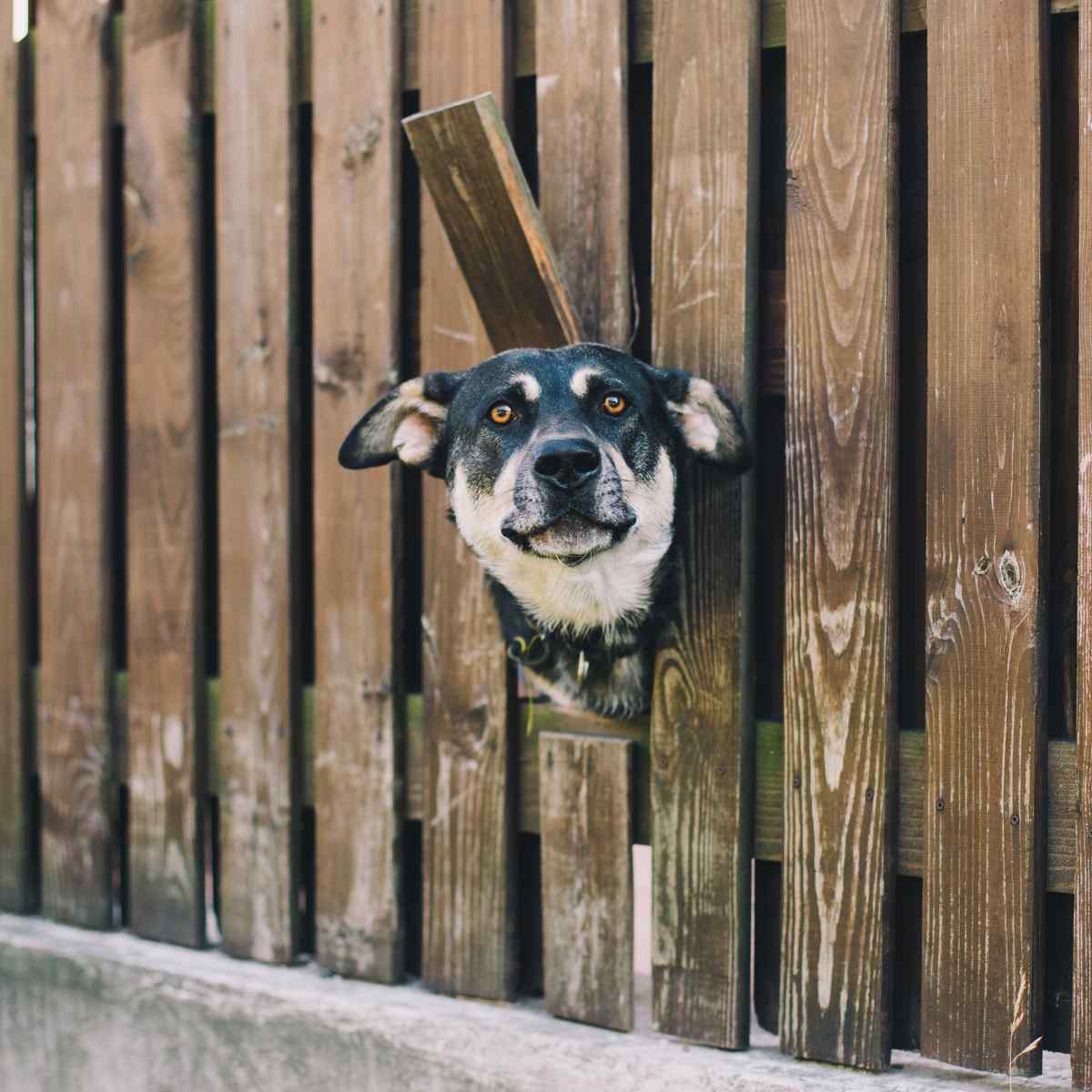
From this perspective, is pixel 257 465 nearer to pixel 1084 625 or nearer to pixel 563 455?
pixel 563 455

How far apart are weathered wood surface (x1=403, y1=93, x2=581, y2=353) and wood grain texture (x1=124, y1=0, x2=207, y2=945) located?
100 centimetres

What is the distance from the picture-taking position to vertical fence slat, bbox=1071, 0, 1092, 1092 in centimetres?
241

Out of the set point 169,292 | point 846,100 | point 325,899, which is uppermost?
point 846,100

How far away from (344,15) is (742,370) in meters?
1.41

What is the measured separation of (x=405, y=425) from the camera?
9.32 ft

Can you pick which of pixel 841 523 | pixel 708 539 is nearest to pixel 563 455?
pixel 708 539

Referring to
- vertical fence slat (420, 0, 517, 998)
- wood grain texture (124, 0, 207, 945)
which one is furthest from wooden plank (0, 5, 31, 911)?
vertical fence slat (420, 0, 517, 998)

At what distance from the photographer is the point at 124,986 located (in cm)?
348

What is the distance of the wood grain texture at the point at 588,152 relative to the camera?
2.88 meters

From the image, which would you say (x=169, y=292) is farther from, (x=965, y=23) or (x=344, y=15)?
(x=965, y=23)

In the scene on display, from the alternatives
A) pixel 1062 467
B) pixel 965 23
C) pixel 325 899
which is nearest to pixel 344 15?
pixel 965 23

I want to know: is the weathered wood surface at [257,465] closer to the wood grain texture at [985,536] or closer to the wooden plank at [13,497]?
the wooden plank at [13,497]

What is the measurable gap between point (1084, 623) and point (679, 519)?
846mm

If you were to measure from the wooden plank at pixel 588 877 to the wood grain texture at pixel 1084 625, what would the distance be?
95 cm
